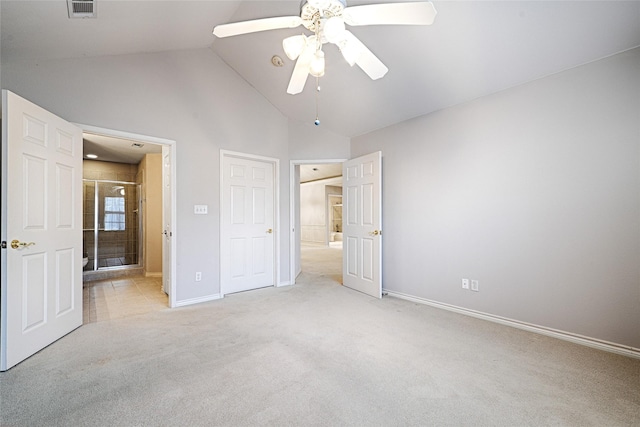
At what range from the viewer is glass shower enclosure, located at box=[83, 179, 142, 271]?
5.59 meters

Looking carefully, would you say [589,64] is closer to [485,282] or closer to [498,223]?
[498,223]

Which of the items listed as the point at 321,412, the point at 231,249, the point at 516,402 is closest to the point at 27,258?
the point at 231,249

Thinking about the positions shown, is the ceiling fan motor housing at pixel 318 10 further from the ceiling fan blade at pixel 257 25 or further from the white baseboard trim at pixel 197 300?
the white baseboard trim at pixel 197 300

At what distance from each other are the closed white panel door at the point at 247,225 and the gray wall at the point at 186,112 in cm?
16

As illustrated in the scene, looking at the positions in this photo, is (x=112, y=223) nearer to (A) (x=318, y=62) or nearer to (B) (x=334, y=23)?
(A) (x=318, y=62)

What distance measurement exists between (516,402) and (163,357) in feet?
7.95

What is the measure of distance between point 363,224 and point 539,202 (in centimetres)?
203

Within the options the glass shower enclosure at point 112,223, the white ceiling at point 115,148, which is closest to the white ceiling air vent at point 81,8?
the white ceiling at point 115,148

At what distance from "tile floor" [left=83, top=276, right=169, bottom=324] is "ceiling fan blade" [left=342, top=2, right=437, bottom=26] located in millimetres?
3551

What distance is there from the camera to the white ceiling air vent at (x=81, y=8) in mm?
2084

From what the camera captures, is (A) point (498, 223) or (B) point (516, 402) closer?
(B) point (516, 402)

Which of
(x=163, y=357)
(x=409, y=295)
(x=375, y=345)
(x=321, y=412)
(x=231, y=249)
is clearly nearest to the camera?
(x=321, y=412)

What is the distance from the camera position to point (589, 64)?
237 centimetres

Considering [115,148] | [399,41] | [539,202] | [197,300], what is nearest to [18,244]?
[197,300]
